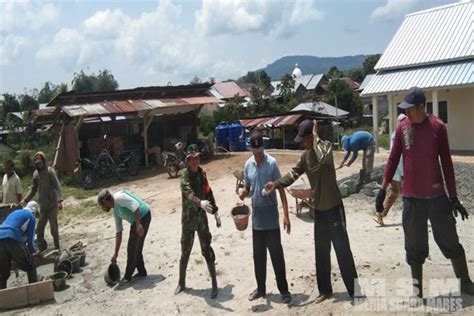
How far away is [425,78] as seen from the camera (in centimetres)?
1919

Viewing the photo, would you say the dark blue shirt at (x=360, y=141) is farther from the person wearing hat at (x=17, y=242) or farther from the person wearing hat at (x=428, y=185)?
the person wearing hat at (x=17, y=242)

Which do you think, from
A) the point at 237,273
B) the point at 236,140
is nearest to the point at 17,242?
the point at 237,273

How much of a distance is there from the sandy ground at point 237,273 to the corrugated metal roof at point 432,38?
1076cm

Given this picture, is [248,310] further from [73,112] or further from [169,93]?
[169,93]

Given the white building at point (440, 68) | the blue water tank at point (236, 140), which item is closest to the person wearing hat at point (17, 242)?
the white building at point (440, 68)

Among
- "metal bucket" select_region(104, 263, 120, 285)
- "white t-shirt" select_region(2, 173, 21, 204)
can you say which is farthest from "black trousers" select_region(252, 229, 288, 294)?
"white t-shirt" select_region(2, 173, 21, 204)

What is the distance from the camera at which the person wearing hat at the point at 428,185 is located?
4.66 meters

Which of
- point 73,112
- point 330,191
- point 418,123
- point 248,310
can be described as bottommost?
point 248,310

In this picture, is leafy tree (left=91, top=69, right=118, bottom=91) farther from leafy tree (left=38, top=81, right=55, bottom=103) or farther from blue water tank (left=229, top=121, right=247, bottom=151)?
blue water tank (left=229, top=121, right=247, bottom=151)

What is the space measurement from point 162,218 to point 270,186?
675cm

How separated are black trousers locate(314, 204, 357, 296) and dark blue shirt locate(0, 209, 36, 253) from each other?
4.14 m

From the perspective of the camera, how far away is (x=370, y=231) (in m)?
8.41

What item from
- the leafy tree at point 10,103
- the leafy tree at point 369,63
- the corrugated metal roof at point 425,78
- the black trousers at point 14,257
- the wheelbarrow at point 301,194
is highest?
the leafy tree at point 369,63

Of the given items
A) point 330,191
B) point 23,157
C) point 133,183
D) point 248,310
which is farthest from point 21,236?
point 23,157
